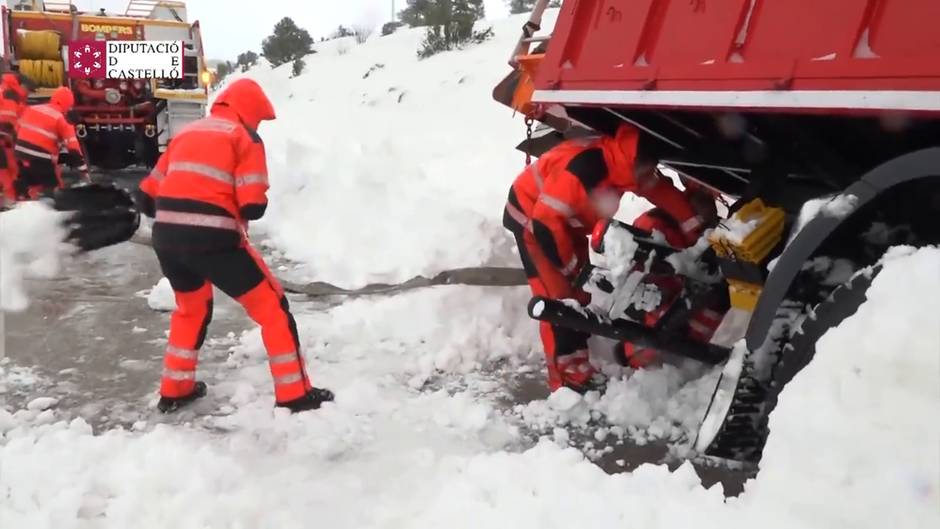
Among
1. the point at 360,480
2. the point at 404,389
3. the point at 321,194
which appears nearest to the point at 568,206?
the point at 404,389

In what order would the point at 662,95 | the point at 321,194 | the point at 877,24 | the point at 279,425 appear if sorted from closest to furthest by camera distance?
the point at 877,24, the point at 662,95, the point at 279,425, the point at 321,194

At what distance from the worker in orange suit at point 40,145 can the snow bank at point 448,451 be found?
15.0ft

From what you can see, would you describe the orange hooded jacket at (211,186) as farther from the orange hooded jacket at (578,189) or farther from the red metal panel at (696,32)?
the red metal panel at (696,32)

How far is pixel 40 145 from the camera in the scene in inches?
314

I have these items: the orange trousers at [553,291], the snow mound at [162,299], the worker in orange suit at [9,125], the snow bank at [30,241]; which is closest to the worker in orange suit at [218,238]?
the orange trousers at [553,291]

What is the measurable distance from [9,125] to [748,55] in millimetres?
8420

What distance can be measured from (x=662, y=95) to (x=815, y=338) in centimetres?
107

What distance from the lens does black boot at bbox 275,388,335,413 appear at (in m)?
3.88

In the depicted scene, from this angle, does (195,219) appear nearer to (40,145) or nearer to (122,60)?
(40,145)

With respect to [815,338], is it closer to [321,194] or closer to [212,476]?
[212,476]

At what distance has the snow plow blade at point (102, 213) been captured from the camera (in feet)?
21.5

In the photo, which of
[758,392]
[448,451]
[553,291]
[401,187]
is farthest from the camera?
[401,187]

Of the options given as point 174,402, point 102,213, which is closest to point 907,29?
point 174,402

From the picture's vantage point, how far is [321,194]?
8.85 m
